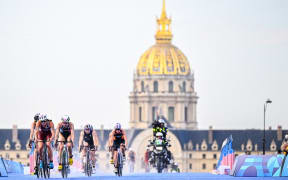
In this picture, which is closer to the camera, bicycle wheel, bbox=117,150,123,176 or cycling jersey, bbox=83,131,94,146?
bicycle wheel, bbox=117,150,123,176

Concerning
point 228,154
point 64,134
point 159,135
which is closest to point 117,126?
point 64,134

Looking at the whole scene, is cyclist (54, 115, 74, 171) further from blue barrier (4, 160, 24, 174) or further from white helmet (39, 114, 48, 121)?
blue barrier (4, 160, 24, 174)

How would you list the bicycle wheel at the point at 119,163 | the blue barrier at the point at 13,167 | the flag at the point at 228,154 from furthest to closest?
the blue barrier at the point at 13,167 < the flag at the point at 228,154 < the bicycle wheel at the point at 119,163

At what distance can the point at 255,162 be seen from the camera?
48.0 metres

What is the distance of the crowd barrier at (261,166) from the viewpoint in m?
47.6

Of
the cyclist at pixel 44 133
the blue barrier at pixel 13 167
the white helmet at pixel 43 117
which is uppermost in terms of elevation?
the white helmet at pixel 43 117

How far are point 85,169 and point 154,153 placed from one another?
13327 mm

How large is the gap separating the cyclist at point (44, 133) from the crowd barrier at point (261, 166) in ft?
24.4

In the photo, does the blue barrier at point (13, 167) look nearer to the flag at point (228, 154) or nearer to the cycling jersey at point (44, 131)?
the flag at point (228, 154)

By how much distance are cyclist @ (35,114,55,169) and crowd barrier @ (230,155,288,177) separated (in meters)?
7.44

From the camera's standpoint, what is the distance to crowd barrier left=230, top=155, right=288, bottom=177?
156 feet

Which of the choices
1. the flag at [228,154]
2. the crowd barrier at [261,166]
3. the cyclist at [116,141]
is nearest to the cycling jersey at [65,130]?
the cyclist at [116,141]

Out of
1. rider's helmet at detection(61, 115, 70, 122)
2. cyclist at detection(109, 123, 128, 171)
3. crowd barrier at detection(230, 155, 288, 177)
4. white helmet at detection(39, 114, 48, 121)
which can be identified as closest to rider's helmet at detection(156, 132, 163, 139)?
cyclist at detection(109, 123, 128, 171)

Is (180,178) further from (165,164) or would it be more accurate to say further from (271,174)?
(165,164)
